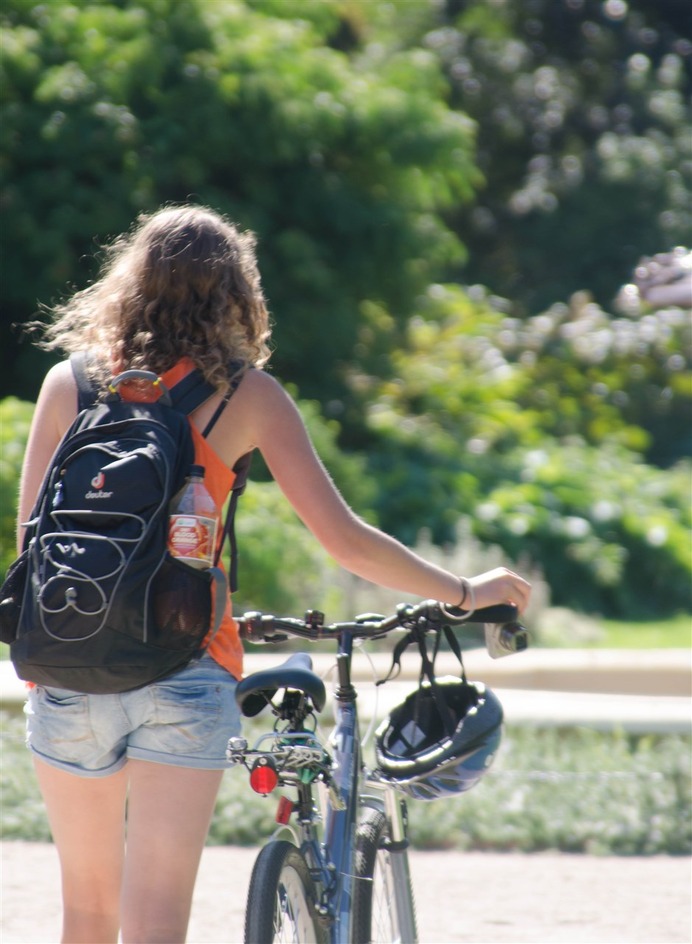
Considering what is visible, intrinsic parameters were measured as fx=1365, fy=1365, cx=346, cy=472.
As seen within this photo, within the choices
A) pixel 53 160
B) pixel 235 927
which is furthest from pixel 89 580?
pixel 53 160

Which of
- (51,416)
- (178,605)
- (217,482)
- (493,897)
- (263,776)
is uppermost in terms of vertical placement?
(51,416)

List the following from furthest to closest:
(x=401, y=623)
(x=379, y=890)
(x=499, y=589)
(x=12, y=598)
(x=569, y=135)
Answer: (x=569, y=135) < (x=379, y=890) < (x=401, y=623) < (x=499, y=589) < (x=12, y=598)

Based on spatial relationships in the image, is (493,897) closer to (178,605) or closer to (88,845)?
(88,845)

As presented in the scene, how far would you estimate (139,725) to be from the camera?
236cm

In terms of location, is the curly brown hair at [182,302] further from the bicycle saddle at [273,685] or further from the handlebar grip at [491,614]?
the handlebar grip at [491,614]

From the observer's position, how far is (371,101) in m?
11.0

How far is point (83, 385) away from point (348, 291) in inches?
339

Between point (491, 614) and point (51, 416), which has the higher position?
point (51, 416)

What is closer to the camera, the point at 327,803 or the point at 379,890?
the point at 327,803

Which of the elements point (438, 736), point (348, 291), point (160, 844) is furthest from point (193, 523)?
point (348, 291)

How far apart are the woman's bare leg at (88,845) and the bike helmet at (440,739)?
0.57 m

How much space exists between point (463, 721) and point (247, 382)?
829mm

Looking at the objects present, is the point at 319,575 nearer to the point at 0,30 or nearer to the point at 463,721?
the point at 0,30

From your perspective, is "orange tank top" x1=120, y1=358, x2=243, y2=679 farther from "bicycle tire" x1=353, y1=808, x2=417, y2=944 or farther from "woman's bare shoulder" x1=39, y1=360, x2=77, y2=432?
"bicycle tire" x1=353, y1=808, x2=417, y2=944
